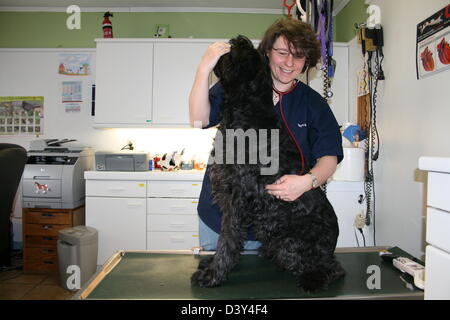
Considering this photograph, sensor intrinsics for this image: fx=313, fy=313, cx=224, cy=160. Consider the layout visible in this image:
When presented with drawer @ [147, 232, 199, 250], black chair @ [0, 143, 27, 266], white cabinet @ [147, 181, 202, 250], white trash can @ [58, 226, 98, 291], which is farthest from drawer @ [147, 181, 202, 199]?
black chair @ [0, 143, 27, 266]

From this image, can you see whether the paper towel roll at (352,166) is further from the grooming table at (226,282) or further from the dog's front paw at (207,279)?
the dog's front paw at (207,279)

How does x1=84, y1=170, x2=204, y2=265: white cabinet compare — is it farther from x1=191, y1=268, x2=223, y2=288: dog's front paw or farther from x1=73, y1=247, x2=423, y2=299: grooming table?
x1=191, y1=268, x2=223, y2=288: dog's front paw

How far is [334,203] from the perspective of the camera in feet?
9.14

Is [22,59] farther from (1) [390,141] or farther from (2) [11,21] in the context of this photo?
(1) [390,141]

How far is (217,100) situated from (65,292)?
8.92 ft

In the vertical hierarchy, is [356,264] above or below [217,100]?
below

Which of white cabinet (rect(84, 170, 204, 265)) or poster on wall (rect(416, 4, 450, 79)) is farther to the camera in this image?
white cabinet (rect(84, 170, 204, 265))

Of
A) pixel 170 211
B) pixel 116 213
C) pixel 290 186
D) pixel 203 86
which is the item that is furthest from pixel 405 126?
pixel 116 213

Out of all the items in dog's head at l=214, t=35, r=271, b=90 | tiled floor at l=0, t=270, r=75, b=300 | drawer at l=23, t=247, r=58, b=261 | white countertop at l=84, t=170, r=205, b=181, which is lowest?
tiled floor at l=0, t=270, r=75, b=300

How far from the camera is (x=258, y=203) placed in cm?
114

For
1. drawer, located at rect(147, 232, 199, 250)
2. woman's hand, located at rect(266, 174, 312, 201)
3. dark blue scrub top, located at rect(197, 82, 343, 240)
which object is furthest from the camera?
drawer, located at rect(147, 232, 199, 250)

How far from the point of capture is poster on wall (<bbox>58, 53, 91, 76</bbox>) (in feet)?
13.6

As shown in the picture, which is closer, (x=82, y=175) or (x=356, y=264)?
(x=356, y=264)
